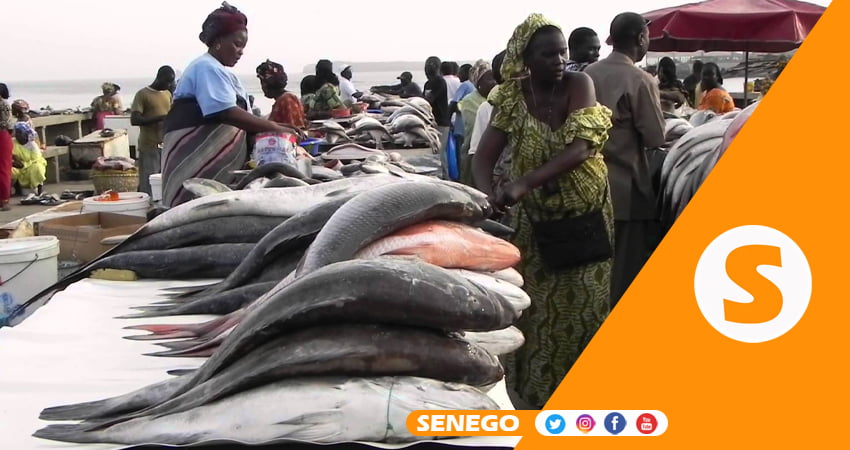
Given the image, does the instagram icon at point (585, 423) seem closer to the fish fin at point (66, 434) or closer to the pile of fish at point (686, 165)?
the fish fin at point (66, 434)

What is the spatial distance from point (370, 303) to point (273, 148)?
9.14 feet

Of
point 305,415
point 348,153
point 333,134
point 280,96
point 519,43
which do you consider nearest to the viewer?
point 305,415

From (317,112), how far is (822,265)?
33.3ft

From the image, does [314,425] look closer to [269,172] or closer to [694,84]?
[269,172]

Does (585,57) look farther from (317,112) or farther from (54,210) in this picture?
(317,112)

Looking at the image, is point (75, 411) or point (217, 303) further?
point (217, 303)

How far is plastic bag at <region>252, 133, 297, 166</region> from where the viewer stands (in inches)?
161

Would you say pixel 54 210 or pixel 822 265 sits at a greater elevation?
pixel 822 265

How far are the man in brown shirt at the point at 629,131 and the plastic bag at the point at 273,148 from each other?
196cm

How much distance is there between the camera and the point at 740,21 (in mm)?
8938

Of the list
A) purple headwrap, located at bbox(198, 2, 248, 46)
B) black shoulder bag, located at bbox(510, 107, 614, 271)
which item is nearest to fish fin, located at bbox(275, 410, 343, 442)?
black shoulder bag, located at bbox(510, 107, 614, 271)

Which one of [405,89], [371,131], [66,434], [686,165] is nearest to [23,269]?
[66,434]

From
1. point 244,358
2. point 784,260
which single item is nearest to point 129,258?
point 244,358

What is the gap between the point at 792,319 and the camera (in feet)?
4.33
